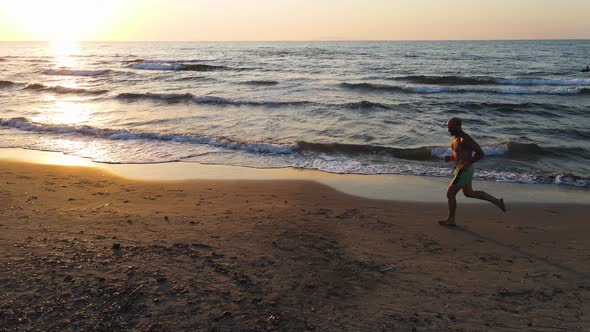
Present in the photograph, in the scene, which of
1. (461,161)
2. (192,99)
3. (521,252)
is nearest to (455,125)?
(461,161)

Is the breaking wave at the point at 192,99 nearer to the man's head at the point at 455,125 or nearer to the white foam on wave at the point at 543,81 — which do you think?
the man's head at the point at 455,125

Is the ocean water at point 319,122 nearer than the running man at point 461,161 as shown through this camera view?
No

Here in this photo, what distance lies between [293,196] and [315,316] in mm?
3762

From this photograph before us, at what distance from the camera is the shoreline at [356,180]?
747cm

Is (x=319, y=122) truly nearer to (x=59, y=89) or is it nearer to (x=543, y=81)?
(x=59, y=89)

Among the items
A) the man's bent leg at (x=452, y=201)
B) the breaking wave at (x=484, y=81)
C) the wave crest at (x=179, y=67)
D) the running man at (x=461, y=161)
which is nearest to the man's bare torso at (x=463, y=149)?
the running man at (x=461, y=161)

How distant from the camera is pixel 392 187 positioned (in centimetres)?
801

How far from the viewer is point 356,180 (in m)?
8.47

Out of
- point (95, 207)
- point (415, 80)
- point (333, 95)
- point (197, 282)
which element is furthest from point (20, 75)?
point (197, 282)

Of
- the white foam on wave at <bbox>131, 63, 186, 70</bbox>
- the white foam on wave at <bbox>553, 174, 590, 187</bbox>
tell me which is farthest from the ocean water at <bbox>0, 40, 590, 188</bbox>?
the white foam on wave at <bbox>131, 63, 186, 70</bbox>

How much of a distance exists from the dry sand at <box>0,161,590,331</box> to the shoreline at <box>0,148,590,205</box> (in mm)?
496

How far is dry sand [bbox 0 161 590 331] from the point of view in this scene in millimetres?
3680

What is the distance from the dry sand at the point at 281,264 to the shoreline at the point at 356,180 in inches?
19.5

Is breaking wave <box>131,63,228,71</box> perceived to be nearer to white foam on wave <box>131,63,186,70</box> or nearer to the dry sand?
white foam on wave <box>131,63,186,70</box>
